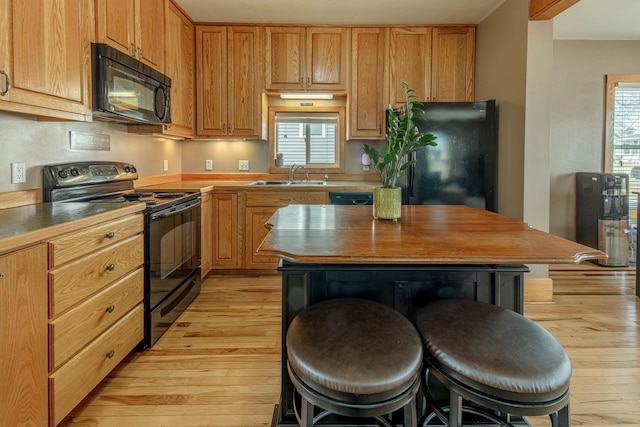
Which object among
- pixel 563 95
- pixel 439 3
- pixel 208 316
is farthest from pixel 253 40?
pixel 563 95

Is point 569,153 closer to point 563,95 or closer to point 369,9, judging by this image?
point 563,95

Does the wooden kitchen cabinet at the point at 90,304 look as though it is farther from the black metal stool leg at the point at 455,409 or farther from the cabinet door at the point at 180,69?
the cabinet door at the point at 180,69

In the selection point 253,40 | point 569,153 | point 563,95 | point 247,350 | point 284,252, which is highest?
point 253,40

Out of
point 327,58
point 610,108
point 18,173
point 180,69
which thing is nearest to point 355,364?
point 18,173

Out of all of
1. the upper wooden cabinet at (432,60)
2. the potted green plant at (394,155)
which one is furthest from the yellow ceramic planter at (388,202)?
the upper wooden cabinet at (432,60)

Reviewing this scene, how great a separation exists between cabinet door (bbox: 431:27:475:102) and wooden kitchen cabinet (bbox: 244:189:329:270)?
1564 mm

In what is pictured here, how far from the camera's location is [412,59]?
3.96 meters

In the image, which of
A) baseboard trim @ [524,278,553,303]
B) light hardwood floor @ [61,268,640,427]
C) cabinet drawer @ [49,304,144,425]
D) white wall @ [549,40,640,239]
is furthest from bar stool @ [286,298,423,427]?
white wall @ [549,40,640,239]

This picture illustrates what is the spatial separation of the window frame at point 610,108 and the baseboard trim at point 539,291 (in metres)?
2.36

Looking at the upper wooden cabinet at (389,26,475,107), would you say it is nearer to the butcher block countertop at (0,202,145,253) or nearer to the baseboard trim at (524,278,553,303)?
the baseboard trim at (524,278,553,303)

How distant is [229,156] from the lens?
14.4 ft

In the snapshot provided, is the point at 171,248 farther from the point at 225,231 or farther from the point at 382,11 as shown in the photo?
the point at 382,11

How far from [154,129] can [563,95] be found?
4.46 metres

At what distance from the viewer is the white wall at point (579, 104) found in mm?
4633
